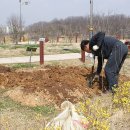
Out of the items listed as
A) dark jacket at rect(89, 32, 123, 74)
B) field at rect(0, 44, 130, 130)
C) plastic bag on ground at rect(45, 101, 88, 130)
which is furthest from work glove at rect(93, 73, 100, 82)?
plastic bag on ground at rect(45, 101, 88, 130)

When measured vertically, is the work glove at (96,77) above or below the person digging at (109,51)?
below

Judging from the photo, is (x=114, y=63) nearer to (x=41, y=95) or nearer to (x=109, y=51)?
(x=109, y=51)

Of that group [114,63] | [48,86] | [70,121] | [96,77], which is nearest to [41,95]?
[48,86]

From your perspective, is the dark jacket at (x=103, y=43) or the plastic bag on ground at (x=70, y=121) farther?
the dark jacket at (x=103, y=43)

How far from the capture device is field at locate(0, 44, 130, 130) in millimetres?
5953

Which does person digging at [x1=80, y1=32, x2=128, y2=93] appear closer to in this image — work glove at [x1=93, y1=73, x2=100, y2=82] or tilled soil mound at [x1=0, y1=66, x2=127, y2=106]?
tilled soil mound at [x1=0, y1=66, x2=127, y2=106]

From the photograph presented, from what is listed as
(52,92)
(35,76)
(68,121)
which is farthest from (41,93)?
(68,121)

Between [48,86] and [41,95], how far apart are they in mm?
484

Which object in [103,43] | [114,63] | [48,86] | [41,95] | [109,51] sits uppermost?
[103,43]

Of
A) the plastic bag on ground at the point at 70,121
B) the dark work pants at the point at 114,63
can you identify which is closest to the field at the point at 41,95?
the dark work pants at the point at 114,63

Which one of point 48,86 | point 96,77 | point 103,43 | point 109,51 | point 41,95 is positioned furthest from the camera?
point 96,77

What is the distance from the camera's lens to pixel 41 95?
7625 mm

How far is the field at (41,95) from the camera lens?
5.95 m

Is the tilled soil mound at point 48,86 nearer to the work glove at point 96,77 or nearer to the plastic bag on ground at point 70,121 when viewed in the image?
the work glove at point 96,77
